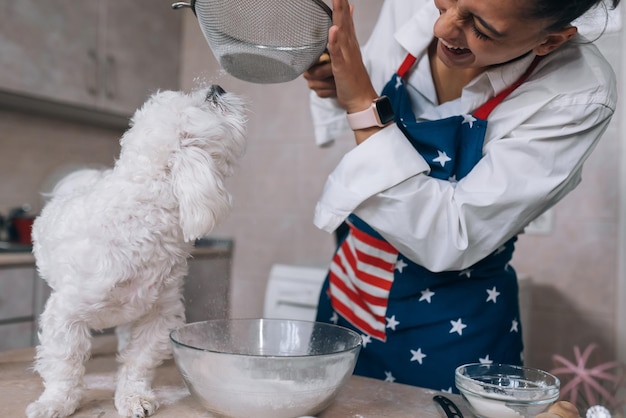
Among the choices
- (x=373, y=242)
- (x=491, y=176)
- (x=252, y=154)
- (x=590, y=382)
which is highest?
(x=252, y=154)

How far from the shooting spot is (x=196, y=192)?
690 mm

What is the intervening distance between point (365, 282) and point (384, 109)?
0.33 meters

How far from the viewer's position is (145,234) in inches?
27.6

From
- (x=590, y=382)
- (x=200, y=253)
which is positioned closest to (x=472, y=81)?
(x=590, y=382)

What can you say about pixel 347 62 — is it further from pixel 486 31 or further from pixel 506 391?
pixel 506 391

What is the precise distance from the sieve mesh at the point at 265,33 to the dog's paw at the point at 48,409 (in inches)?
20.0

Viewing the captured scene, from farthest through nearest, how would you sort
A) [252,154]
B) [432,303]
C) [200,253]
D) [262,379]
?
[252,154] → [200,253] → [432,303] → [262,379]

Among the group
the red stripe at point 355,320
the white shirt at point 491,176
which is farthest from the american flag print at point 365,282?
the white shirt at point 491,176

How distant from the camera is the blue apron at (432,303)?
0.93 metres

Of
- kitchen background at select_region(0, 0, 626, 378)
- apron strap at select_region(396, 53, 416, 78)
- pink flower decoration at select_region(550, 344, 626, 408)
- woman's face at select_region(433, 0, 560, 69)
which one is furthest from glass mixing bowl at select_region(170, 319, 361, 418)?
kitchen background at select_region(0, 0, 626, 378)

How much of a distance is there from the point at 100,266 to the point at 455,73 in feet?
2.24

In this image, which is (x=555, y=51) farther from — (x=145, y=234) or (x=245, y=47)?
(x=145, y=234)

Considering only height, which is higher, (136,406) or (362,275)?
(362,275)

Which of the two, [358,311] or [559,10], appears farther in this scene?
[358,311]
